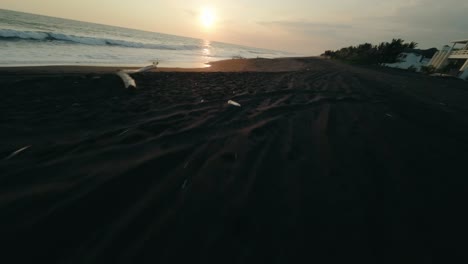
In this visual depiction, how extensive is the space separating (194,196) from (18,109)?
4550 mm

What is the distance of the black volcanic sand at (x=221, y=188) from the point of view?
65.3 inches

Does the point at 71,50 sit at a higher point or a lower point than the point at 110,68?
lower

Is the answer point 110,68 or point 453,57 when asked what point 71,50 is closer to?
point 110,68

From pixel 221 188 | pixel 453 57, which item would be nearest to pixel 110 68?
pixel 221 188

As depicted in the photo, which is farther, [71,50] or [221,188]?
[71,50]

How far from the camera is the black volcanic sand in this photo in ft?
5.44

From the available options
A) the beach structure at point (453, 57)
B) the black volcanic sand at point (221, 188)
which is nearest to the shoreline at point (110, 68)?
the black volcanic sand at point (221, 188)

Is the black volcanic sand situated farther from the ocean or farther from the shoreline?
the ocean

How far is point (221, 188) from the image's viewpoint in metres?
2.36

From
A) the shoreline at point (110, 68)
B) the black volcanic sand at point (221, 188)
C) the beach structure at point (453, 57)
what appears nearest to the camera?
the black volcanic sand at point (221, 188)

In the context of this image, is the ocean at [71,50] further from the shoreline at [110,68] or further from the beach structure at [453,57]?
the beach structure at [453,57]

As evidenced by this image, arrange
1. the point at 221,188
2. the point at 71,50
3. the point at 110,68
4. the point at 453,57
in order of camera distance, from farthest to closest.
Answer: the point at 453,57 < the point at 71,50 < the point at 110,68 < the point at 221,188

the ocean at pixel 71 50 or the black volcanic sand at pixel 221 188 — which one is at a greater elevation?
the black volcanic sand at pixel 221 188

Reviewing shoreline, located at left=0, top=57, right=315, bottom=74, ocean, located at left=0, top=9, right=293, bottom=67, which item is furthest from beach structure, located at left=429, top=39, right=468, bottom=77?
ocean, located at left=0, top=9, right=293, bottom=67
